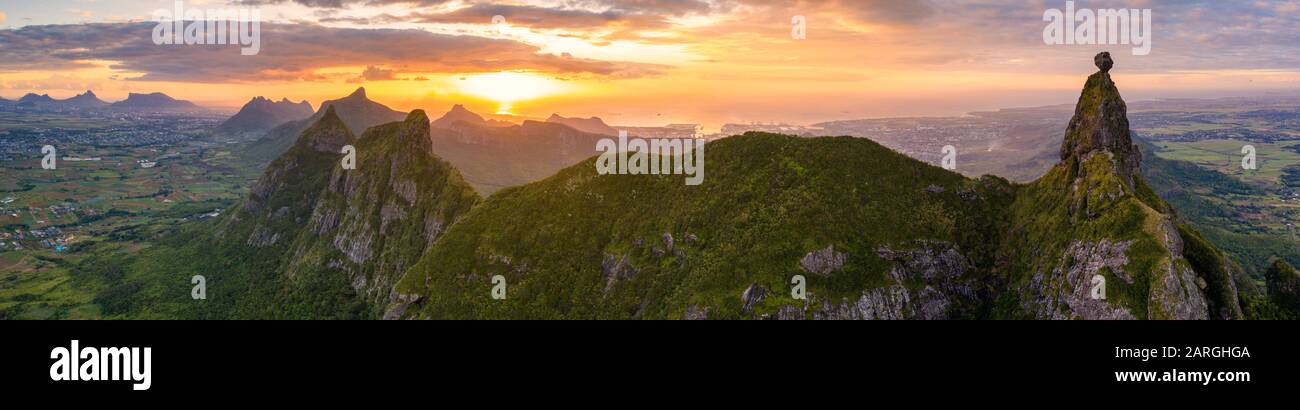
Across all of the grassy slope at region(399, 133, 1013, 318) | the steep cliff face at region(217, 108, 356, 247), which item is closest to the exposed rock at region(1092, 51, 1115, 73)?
the grassy slope at region(399, 133, 1013, 318)

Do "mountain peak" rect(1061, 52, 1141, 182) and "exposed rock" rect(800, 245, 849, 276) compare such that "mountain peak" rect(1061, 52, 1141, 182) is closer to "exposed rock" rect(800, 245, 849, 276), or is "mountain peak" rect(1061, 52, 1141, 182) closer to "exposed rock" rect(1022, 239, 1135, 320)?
"exposed rock" rect(1022, 239, 1135, 320)

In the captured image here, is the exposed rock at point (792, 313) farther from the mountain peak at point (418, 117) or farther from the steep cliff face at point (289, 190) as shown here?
the steep cliff face at point (289, 190)

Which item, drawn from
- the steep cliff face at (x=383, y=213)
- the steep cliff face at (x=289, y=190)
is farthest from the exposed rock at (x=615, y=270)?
the steep cliff face at (x=289, y=190)

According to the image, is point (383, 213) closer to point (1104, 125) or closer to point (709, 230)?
point (709, 230)

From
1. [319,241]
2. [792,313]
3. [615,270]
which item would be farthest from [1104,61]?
[319,241]
